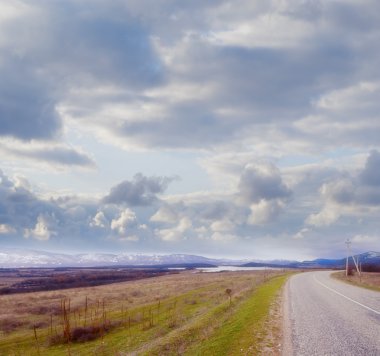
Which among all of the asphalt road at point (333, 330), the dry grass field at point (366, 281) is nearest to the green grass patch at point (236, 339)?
the asphalt road at point (333, 330)

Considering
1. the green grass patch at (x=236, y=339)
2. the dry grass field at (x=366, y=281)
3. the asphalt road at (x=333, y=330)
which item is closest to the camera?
the asphalt road at (x=333, y=330)

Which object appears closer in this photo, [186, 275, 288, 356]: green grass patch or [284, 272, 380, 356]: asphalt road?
[284, 272, 380, 356]: asphalt road

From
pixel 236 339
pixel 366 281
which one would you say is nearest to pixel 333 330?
pixel 236 339

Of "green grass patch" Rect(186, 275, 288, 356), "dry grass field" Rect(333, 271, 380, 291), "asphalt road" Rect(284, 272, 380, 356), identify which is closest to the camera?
"asphalt road" Rect(284, 272, 380, 356)

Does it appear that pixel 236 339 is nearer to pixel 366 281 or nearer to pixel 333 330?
pixel 333 330

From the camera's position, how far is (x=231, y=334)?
64.3ft

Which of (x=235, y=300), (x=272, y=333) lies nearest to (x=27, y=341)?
(x=235, y=300)

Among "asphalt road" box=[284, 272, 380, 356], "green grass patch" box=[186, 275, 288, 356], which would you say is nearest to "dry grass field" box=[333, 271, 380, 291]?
"asphalt road" box=[284, 272, 380, 356]

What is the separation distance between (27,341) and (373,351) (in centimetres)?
2527

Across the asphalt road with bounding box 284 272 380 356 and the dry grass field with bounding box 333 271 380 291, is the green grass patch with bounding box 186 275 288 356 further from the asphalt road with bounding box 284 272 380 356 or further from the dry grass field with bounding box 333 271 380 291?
the dry grass field with bounding box 333 271 380 291

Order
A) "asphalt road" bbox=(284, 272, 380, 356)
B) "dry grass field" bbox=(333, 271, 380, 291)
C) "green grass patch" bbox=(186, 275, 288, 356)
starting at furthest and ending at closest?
"dry grass field" bbox=(333, 271, 380, 291) → "green grass patch" bbox=(186, 275, 288, 356) → "asphalt road" bbox=(284, 272, 380, 356)

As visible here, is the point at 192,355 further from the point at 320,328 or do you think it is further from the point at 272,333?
the point at 320,328

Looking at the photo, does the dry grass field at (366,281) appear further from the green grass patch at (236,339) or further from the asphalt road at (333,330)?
the green grass patch at (236,339)

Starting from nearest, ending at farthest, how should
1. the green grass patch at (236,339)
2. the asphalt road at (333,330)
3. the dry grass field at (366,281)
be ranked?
1. the asphalt road at (333,330)
2. the green grass patch at (236,339)
3. the dry grass field at (366,281)
